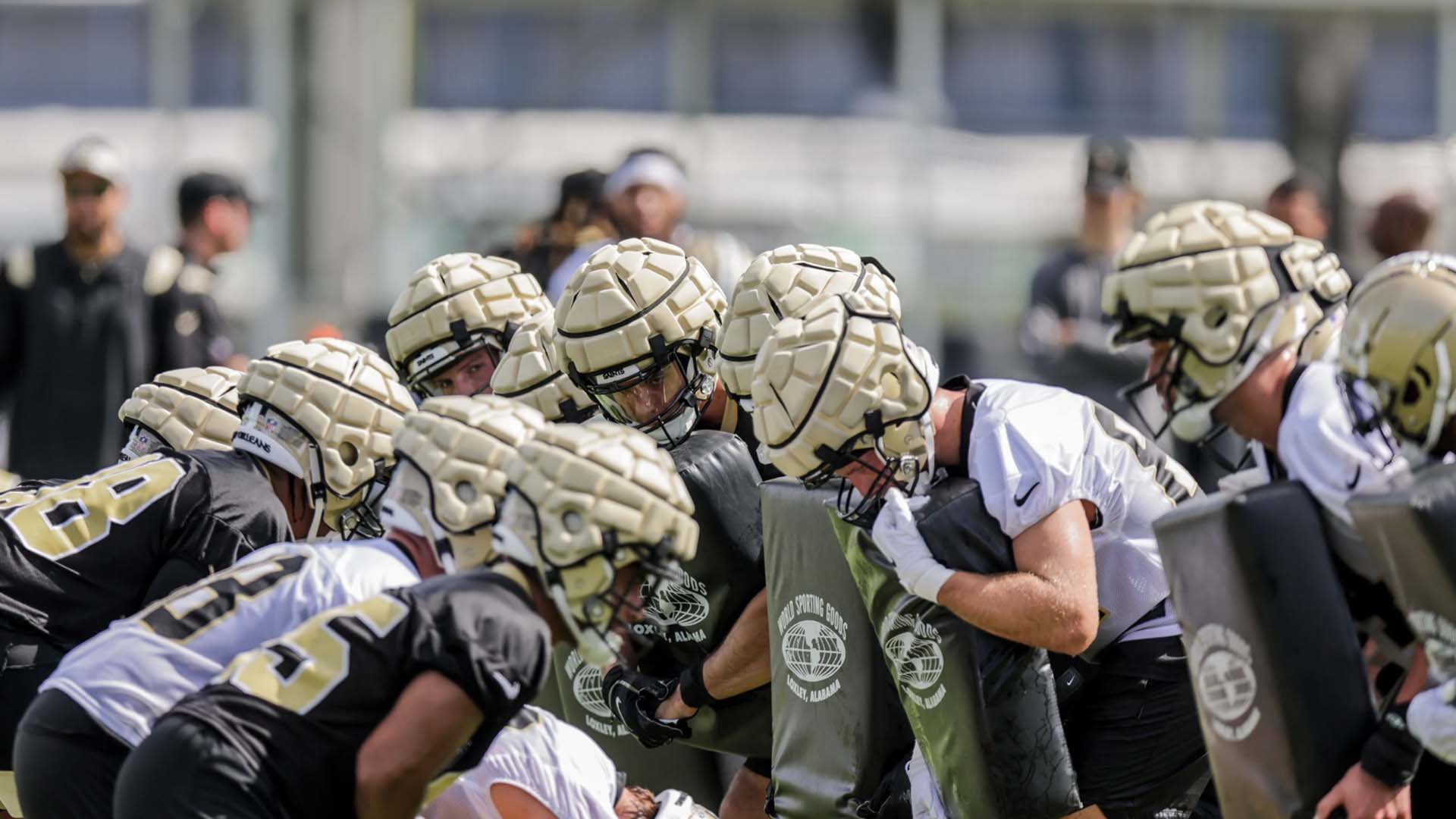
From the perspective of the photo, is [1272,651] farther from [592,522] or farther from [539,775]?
[539,775]

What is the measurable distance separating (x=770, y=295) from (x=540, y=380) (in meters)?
0.88

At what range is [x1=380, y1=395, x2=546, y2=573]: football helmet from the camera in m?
4.42

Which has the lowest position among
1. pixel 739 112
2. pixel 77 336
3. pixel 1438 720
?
pixel 1438 720

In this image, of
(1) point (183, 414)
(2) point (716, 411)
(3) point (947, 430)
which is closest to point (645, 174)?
(2) point (716, 411)

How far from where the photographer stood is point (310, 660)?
13.5 ft

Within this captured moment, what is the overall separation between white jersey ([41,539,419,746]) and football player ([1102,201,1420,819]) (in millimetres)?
1649

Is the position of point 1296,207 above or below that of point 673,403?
above

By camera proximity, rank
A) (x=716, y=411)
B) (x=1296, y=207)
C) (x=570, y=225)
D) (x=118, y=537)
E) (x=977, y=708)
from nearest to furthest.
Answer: (x=977, y=708)
(x=118, y=537)
(x=716, y=411)
(x=570, y=225)
(x=1296, y=207)

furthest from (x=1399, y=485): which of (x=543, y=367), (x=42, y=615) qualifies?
(x=42, y=615)

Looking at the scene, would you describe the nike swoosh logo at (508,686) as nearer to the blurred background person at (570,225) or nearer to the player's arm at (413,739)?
the player's arm at (413,739)

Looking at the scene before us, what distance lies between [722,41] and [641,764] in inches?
298

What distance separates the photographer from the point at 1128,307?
4656 mm

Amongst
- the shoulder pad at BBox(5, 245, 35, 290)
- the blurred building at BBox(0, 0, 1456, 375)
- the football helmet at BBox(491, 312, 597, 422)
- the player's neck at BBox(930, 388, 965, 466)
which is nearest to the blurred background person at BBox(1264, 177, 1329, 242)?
Answer: the blurred building at BBox(0, 0, 1456, 375)

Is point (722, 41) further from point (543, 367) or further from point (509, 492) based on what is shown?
point (509, 492)
